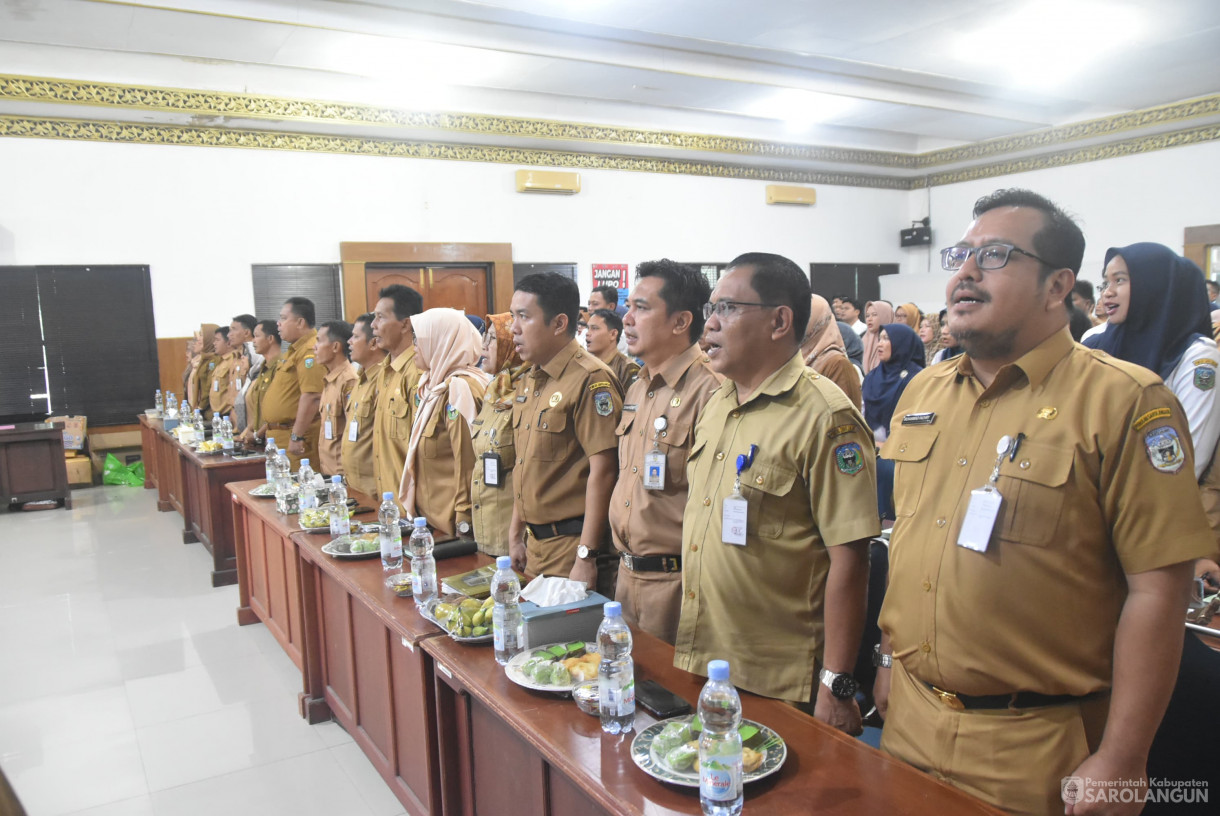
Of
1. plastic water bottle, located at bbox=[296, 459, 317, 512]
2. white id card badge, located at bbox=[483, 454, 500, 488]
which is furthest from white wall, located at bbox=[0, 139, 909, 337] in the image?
white id card badge, located at bbox=[483, 454, 500, 488]

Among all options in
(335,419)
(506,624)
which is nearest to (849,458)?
(506,624)

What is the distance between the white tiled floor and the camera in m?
2.60

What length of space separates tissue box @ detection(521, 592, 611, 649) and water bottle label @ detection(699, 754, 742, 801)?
639mm

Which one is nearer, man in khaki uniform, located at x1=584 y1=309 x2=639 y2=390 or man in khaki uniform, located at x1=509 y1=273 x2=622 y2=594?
man in khaki uniform, located at x1=509 y1=273 x2=622 y2=594

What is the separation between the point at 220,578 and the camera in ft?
16.0

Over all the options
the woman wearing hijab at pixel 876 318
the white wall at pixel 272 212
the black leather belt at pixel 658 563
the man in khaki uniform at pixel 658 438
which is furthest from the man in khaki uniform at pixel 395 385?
the white wall at pixel 272 212

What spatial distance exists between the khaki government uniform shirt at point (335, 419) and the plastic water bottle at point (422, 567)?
8.24 feet

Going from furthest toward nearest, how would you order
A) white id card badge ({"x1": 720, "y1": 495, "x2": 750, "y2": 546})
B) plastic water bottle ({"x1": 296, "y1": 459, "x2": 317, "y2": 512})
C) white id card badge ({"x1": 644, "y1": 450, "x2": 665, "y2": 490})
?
plastic water bottle ({"x1": 296, "y1": 459, "x2": 317, "y2": 512})
white id card badge ({"x1": 644, "y1": 450, "x2": 665, "y2": 490})
white id card badge ({"x1": 720, "y1": 495, "x2": 750, "y2": 546})

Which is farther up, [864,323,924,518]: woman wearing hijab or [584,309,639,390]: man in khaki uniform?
[584,309,639,390]: man in khaki uniform

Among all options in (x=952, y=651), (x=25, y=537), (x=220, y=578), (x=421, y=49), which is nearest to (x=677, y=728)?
(x=952, y=651)

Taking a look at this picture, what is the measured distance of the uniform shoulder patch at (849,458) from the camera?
63.9 inches

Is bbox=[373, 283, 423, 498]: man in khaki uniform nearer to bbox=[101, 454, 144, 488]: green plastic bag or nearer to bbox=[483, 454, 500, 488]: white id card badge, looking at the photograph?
bbox=[483, 454, 500, 488]: white id card badge

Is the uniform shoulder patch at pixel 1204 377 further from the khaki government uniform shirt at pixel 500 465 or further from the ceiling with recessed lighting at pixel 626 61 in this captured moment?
the ceiling with recessed lighting at pixel 626 61

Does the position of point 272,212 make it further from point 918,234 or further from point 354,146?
point 918,234
